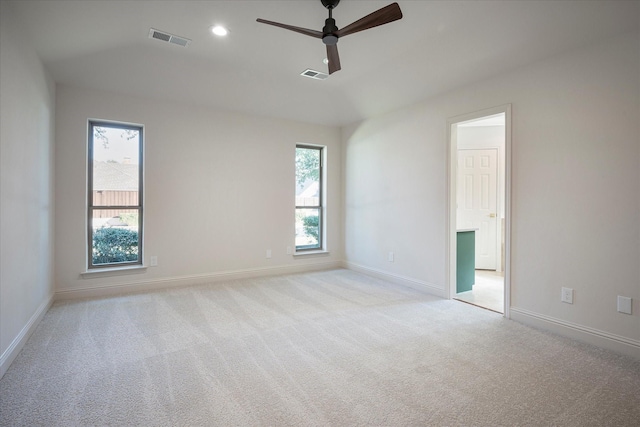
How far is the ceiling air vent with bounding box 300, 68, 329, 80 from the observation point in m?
4.17

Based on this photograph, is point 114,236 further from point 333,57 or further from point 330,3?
point 330,3

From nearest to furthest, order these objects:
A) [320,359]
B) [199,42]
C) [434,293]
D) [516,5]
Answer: [320,359] → [516,5] → [199,42] → [434,293]

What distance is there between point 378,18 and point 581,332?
3.09m

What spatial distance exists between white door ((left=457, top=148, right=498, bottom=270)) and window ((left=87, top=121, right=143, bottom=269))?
537cm

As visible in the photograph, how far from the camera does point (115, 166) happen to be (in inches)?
168

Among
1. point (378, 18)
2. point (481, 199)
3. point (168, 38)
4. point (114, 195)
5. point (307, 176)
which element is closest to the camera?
point (378, 18)

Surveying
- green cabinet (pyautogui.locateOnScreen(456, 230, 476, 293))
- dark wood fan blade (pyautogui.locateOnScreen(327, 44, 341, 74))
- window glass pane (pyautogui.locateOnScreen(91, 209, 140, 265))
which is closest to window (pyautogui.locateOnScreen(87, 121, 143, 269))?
window glass pane (pyautogui.locateOnScreen(91, 209, 140, 265))

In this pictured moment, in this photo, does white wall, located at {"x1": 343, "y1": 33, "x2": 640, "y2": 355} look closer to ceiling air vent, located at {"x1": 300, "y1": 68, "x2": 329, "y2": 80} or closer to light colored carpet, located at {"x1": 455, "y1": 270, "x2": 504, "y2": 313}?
light colored carpet, located at {"x1": 455, "y1": 270, "x2": 504, "y2": 313}

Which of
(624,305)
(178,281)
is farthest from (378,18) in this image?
(178,281)

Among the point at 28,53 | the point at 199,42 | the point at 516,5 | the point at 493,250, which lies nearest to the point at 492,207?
the point at 493,250

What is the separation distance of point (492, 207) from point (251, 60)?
4753 mm

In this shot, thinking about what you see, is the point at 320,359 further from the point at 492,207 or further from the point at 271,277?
the point at 492,207

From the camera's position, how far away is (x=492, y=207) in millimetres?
5953

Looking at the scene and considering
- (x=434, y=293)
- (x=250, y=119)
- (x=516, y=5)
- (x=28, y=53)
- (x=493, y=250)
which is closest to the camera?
(x=516, y=5)
